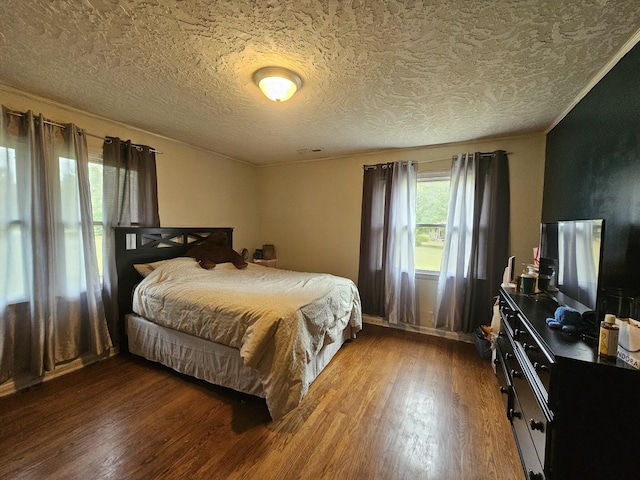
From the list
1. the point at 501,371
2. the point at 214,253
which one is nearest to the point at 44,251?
the point at 214,253

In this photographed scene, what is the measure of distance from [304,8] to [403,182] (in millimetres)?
2489

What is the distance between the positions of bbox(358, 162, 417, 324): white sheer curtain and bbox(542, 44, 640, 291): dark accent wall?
1.55 meters

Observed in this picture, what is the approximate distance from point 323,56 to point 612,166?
6.34ft

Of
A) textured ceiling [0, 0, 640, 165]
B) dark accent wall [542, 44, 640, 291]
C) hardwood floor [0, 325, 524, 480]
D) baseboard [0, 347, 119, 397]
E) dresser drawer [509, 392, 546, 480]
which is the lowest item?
hardwood floor [0, 325, 524, 480]

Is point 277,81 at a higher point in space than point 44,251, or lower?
higher

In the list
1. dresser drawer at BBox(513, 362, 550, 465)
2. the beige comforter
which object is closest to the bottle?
dresser drawer at BBox(513, 362, 550, 465)

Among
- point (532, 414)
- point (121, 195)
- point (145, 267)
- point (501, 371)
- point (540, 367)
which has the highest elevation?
point (121, 195)

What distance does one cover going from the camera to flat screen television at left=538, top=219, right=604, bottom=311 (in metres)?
1.30

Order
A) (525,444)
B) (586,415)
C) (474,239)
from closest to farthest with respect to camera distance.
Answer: (586,415), (525,444), (474,239)

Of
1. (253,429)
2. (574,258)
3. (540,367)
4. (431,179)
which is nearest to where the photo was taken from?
(540,367)

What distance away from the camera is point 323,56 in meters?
1.58

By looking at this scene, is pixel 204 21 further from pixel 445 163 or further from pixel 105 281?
pixel 445 163

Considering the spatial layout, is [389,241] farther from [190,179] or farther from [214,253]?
[190,179]

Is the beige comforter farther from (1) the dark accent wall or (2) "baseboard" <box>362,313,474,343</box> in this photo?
(1) the dark accent wall
